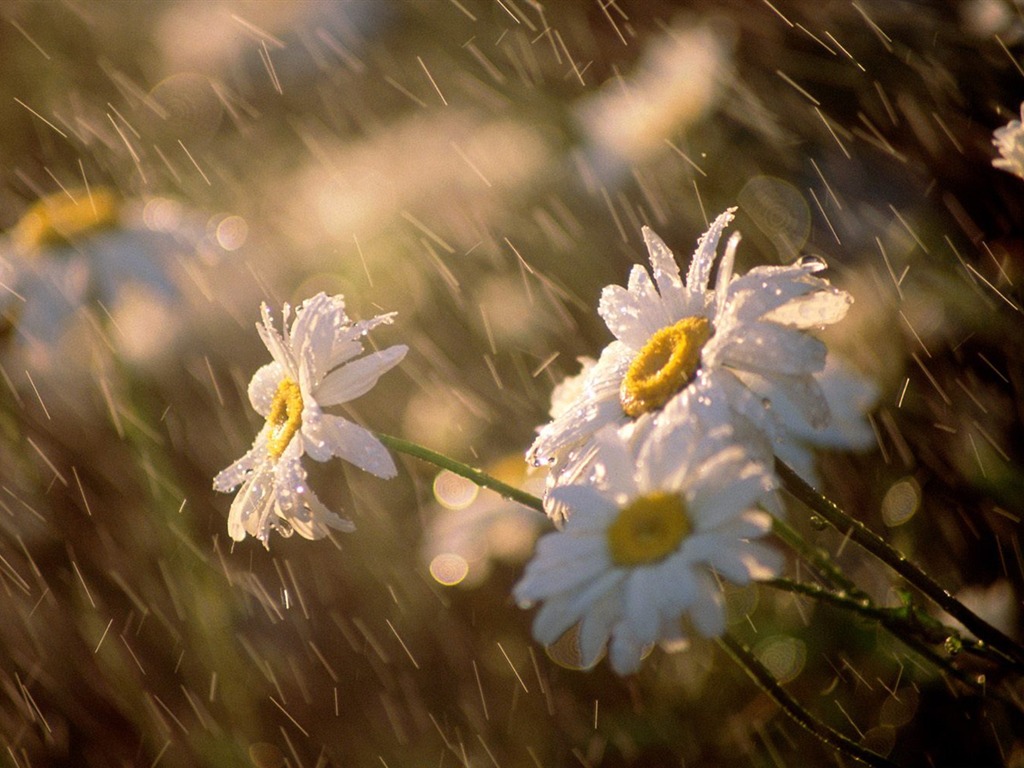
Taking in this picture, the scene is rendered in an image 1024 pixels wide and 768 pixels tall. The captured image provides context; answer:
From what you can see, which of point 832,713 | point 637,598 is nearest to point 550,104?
point 832,713

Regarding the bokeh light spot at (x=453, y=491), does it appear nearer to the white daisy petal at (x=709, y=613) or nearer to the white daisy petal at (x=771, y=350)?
the white daisy petal at (x=771, y=350)

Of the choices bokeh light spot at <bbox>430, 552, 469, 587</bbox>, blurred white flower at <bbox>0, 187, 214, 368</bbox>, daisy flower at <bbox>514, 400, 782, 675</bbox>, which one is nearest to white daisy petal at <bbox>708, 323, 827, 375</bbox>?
daisy flower at <bbox>514, 400, 782, 675</bbox>

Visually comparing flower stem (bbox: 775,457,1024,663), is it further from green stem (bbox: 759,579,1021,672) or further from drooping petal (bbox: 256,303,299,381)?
drooping petal (bbox: 256,303,299,381)

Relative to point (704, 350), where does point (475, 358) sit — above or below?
below

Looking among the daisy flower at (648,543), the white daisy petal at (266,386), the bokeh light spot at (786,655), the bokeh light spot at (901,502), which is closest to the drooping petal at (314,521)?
the white daisy petal at (266,386)

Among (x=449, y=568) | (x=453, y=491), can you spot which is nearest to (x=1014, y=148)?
(x=449, y=568)

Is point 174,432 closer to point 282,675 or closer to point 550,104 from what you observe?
point 282,675

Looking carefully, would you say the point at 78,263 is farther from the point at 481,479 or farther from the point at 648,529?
the point at 648,529
